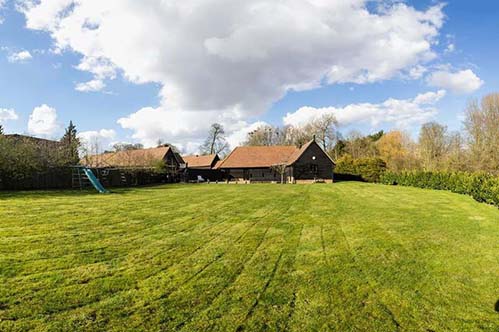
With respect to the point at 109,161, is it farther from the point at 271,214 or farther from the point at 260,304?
the point at 260,304

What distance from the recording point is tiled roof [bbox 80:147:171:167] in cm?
2888

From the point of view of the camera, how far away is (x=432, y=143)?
101 ft

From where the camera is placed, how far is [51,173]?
1883 centimetres

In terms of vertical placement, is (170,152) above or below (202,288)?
above

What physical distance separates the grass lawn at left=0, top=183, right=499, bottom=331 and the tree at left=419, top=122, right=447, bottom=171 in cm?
2526

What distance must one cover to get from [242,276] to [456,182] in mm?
20916

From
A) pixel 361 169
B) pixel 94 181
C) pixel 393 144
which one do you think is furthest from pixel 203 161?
pixel 94 181

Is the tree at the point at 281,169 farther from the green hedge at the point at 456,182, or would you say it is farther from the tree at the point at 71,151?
the tree at the point at 71,151

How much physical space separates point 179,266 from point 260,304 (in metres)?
1.61

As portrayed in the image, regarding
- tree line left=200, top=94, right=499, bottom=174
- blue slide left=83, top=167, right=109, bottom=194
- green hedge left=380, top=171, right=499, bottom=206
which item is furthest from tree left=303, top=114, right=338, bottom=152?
blue slide left=83, top=167, right=109, bottom=194

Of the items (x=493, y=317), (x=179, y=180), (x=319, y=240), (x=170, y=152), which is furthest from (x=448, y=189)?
(x=170, y=152)

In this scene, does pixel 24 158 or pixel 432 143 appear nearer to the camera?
pixel 24 158

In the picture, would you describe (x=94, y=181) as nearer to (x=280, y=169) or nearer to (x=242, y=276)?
(x=242, y=276)

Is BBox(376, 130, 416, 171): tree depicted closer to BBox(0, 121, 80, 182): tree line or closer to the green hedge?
the green hedge
